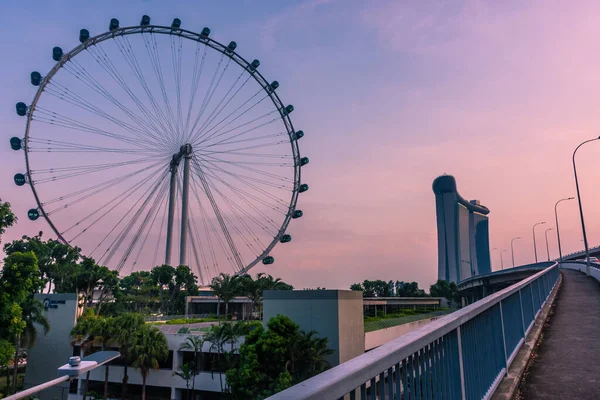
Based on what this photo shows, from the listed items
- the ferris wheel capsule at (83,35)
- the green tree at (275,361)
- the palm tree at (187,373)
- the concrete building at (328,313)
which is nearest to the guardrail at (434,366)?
the green tree at (275,361)

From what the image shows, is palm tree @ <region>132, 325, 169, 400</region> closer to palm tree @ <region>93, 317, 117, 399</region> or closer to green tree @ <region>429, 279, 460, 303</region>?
palm tree @ <region>93, 317, 117, 399</region>

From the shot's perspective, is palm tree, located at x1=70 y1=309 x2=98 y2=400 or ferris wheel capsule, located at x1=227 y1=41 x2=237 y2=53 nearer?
palm tree, located at x1=70 y1=309 x2=98 y2=400

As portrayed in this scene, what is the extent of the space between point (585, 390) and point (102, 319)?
1652 inches

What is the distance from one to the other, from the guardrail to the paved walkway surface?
0.54m

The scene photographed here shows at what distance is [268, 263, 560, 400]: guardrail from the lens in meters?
2.07

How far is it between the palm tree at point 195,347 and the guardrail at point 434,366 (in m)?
34.4

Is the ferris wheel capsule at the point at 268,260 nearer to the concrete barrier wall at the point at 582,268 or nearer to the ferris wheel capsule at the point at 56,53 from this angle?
the ferris wheel capsule at the point at 56,53

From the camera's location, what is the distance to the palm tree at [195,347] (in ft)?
124

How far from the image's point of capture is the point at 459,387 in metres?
4.06

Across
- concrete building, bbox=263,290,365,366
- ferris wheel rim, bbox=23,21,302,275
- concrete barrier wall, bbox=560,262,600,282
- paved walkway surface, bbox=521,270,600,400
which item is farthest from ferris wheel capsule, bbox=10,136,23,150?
concrete barrier wall, bbox=560,262,600,282

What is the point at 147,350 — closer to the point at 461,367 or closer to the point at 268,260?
the point at 268,260

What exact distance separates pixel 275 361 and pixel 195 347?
1312 cm

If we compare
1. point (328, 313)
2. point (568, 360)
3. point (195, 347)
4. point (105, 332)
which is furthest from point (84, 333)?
point (568, 360)

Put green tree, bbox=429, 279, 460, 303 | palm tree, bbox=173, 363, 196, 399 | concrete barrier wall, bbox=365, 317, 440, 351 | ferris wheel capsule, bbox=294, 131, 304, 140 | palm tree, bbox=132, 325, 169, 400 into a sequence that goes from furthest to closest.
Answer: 1. green tree, bbox=429, 279, 460, 303
2. ferris wheel capsule, bbox=294, 131, 304, 140
3. palm tree, bbox=173, 363, 196, 399
4. concrete barrier wall, bbox=365, 317, 440, 351
5. palm tree, bbox=132, 325, 169, 400
